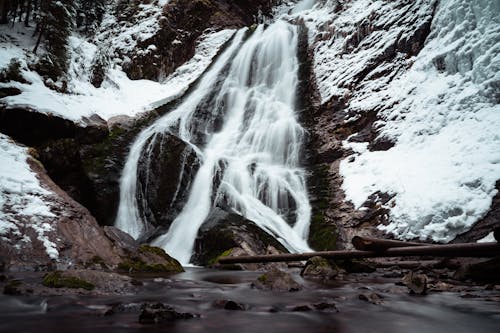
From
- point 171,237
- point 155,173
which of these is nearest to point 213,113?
point 155,173

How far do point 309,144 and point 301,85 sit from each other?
4988 mm

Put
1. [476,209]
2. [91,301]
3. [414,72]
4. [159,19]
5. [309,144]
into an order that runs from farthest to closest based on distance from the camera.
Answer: [159,19]
[309,144]
[414,72]
[476,209]
[91,301]

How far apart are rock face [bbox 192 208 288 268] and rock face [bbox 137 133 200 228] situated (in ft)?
8.73

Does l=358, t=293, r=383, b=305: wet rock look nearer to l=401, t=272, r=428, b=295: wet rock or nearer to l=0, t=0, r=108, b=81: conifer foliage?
l=401, t=272, r=428, b=295: wet rock

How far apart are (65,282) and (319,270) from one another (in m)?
4.54

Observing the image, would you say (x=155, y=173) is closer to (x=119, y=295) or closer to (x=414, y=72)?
(x=119, y=295)

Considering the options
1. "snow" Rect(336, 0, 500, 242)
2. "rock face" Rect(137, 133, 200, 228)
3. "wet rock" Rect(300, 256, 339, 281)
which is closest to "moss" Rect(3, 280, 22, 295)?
"wet rock" Rect(300, 256, 339, 281)

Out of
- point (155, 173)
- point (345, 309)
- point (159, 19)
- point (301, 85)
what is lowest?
point (345, 309)

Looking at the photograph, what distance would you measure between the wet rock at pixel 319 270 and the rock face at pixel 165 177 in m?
6.86

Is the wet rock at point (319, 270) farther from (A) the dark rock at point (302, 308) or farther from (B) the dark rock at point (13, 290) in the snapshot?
(B) the dark rock at point (13, 290)

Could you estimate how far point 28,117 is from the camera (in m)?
11.5

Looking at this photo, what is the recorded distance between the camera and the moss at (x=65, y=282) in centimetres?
449

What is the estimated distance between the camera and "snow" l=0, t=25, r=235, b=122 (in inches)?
515

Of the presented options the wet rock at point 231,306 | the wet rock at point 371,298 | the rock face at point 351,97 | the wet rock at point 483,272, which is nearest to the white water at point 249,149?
the rock face at point 351,97
